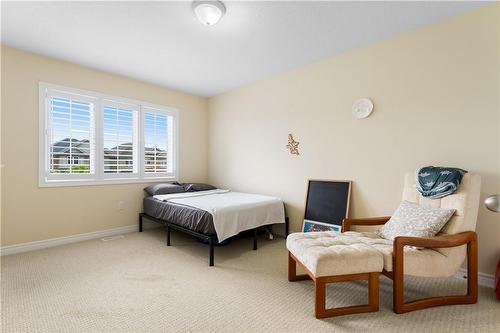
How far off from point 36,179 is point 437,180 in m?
4.46

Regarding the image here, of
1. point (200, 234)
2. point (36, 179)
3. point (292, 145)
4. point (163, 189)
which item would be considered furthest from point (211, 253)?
point (36, 179)

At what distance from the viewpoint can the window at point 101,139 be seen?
334 cm

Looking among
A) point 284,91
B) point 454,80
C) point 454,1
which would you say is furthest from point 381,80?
point 284,91

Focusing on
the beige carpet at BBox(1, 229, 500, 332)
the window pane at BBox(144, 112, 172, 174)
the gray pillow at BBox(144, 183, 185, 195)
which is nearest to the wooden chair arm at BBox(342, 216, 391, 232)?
the beige carpet at BBox(1, 229, 500, 332)

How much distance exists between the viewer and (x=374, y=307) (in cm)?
185

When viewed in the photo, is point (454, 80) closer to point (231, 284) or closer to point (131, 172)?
point (231, 284)

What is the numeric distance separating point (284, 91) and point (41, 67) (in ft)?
10.6

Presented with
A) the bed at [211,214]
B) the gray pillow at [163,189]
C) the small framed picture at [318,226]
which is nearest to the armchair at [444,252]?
the small framed picture at [318,226]

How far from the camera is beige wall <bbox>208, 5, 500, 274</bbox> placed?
7.43ft

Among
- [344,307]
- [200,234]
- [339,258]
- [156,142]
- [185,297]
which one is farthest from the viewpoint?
[156,142]

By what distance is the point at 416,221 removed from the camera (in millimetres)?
2082

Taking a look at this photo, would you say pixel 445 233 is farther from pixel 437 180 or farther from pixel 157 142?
pixel 157 142

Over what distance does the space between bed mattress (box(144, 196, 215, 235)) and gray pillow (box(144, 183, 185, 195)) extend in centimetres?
13

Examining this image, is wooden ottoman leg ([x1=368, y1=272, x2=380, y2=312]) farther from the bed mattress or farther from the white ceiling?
the white ceiling
